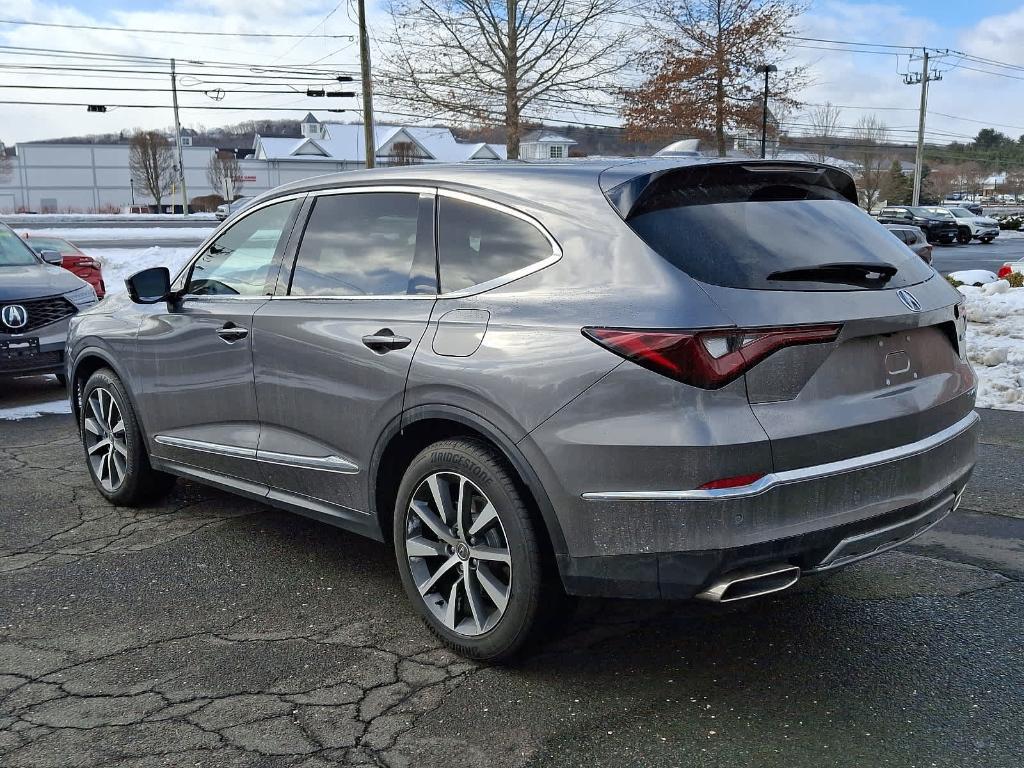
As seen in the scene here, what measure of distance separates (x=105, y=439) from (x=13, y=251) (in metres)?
5.56

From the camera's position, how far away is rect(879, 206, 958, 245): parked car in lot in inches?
1640

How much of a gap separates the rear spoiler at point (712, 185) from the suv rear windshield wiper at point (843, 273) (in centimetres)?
35

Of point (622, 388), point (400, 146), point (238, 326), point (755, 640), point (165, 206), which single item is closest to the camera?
point (622, 388)

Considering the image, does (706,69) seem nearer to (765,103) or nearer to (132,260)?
(765,103)

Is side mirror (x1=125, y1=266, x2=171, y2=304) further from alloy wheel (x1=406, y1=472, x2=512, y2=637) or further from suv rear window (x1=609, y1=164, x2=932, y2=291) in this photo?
suv rear window (x1=609, y1=164, x2=932, y2=291)

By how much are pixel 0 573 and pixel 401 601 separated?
6.36 ft

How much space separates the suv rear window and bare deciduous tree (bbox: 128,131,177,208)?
259 ft

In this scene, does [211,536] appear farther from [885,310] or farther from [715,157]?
[885,310]

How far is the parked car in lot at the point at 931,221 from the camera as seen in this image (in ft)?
137

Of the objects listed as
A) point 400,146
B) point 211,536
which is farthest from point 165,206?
point 211,536

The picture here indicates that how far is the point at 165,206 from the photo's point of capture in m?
85.6

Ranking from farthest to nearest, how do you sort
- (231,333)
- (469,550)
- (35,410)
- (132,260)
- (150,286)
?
(132,260) < (35,410) < (150,286) < (231,333) < (469,550)

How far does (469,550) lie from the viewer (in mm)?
3291

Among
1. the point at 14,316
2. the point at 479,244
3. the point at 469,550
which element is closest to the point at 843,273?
the point at 479,244
